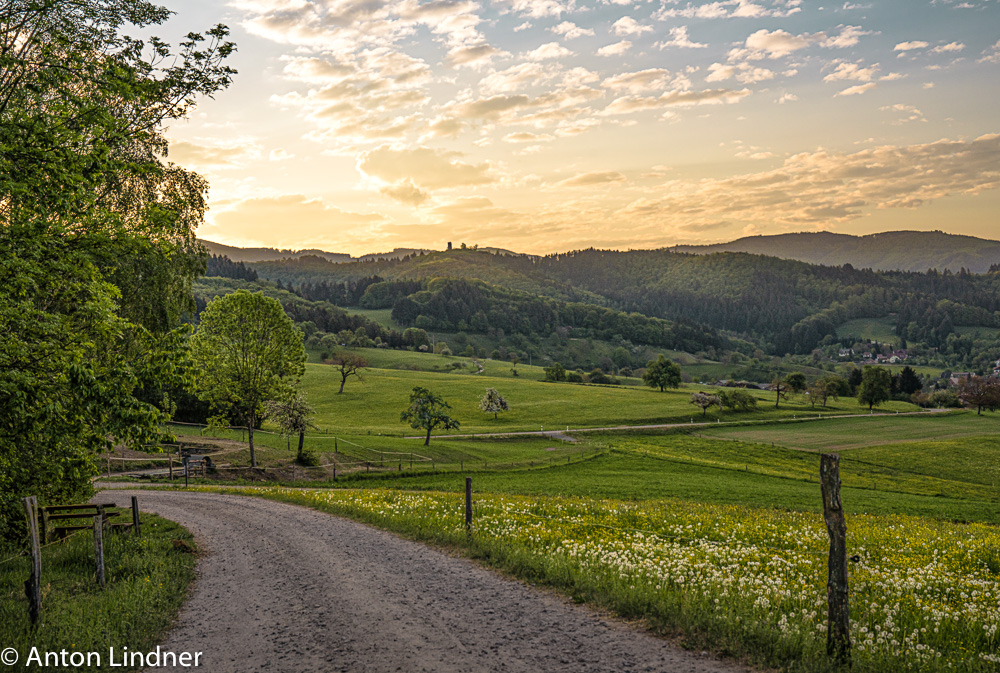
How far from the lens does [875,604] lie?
11.4 m

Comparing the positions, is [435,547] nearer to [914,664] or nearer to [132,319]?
[914,664]

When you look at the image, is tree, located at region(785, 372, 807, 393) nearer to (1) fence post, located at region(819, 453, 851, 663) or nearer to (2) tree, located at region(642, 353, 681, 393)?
(2) tree, located at region(642, 353, 681, 393)

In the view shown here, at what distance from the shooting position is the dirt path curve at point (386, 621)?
10.1m

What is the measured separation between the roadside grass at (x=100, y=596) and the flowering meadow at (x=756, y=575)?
25.0ft

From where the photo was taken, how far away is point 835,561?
1001 cm

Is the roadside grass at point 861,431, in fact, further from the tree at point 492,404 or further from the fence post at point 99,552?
the fence post at point 99,552

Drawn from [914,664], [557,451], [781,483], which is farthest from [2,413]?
[557,451]

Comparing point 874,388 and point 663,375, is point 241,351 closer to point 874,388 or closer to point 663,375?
point 663,375

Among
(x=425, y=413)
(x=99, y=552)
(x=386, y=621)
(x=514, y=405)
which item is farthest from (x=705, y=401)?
(x=99, y=552)

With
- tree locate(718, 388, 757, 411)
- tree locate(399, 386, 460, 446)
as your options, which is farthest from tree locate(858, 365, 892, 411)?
tree locate(399, 386, 460, 446)

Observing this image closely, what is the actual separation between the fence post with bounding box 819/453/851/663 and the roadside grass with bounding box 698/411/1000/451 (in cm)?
7742

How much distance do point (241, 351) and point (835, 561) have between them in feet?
169

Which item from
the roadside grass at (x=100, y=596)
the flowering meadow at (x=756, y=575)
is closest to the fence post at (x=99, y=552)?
the roadside grass at (x=100, y=596)

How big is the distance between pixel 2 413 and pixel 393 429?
71.6m
